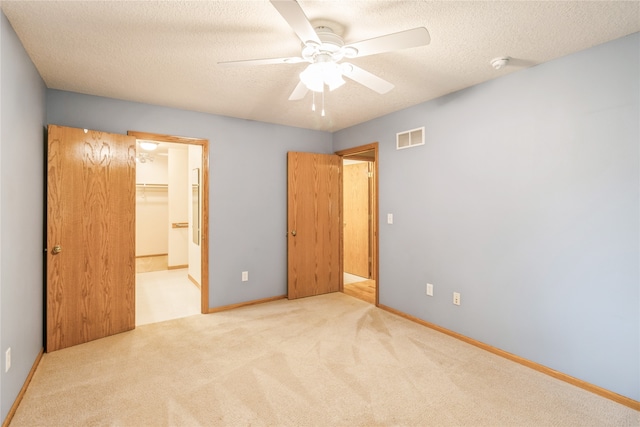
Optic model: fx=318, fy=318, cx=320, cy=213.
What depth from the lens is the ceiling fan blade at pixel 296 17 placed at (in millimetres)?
1347

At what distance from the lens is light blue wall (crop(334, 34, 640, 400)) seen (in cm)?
212

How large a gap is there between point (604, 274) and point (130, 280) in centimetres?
403

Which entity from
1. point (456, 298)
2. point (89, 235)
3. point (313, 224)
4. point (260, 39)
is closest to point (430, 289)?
point (456, 298)

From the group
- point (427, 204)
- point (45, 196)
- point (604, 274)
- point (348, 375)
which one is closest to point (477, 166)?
point (427, 204)

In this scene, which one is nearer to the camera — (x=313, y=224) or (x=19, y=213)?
(x=19, y=213)

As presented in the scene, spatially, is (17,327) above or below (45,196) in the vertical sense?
below

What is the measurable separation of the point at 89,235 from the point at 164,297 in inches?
71.7

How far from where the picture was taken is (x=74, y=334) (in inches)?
114

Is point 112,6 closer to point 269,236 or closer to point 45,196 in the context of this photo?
point 45,196

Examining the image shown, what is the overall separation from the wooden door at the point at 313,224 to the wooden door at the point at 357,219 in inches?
41.9

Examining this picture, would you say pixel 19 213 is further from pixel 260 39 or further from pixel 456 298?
pixel 456 298

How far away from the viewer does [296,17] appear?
1.45 metres

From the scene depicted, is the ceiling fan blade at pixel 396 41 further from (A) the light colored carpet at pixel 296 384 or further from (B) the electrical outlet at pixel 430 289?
(B) the electrical outlet at pixel 430 289

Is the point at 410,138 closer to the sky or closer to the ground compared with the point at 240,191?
closer to the sky
